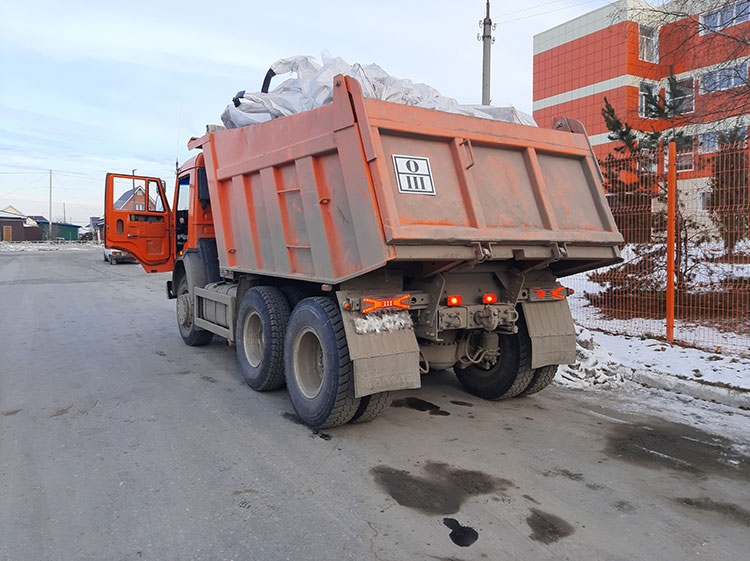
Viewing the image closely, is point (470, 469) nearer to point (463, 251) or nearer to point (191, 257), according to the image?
point (463, 251)

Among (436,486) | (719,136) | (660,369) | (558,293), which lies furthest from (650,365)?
(719,136)

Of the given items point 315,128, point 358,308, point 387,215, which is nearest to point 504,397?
point 358,308

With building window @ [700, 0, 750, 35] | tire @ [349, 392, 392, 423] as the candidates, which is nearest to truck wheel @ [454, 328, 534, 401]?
tire @ [349, 392, 392, 423]

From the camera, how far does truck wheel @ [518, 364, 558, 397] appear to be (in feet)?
19.1

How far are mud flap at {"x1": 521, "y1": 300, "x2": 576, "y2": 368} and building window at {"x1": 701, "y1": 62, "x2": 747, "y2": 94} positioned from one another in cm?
658

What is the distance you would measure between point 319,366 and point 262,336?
3.83ft

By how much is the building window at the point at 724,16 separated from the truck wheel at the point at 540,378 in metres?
6.72

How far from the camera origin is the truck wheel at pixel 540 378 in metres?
5.82

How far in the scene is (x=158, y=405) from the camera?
5.69 m

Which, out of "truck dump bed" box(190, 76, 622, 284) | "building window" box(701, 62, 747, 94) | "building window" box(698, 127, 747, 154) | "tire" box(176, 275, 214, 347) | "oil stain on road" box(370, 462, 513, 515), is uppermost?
"building window" box(701, 62, 747, 94)

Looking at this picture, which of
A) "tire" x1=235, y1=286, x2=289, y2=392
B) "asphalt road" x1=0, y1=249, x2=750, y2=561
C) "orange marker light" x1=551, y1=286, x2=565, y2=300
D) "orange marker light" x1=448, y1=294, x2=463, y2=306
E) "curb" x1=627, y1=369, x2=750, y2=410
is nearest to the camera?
"asphalt road" x1=0, y1=249, x2=750, y2=561

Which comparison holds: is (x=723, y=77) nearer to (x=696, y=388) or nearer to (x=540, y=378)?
(x=696, y=388)

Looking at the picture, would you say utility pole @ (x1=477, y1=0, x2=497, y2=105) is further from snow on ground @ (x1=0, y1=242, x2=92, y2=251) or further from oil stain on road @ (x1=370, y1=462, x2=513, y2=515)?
snow on ground @ (x1=0, y1=242, x2=92, y2=251)

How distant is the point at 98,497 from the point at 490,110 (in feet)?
15.9
